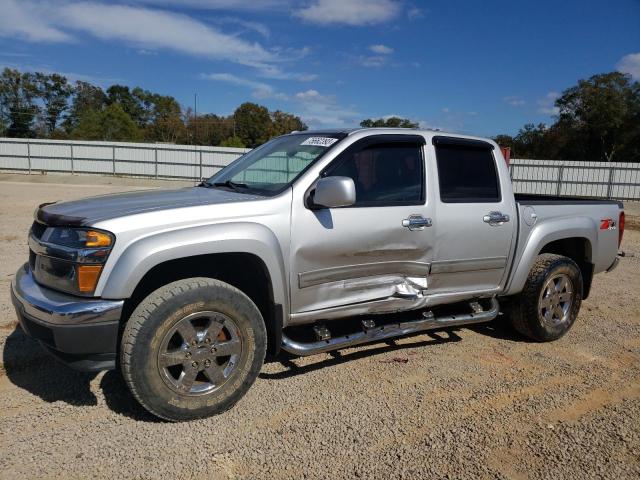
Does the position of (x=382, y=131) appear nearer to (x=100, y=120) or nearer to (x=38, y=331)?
(x=38, y=331)

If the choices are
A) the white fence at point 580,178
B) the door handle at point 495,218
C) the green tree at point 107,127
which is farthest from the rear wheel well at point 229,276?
the green tree at point 107,127

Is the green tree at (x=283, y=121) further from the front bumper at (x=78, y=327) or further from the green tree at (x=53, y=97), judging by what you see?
the front bumper at (x=78, y=327)

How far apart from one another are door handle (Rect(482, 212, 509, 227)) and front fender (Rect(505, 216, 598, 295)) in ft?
1.06

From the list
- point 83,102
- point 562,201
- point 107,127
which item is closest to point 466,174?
point 562,201

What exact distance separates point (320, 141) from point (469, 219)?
139 centimetres

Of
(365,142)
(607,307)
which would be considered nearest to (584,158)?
(607,307)

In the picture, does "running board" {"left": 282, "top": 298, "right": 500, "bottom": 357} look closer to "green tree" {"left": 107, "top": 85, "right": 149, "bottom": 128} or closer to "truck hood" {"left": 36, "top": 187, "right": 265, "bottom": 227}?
"truck hood" {"left": 36, "top": 187, "right": 265, "bottom": 227}

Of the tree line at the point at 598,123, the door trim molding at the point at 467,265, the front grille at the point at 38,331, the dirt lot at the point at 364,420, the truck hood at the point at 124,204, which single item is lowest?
the dirt lot at the point at 364,420

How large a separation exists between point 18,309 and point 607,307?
6.22 metres

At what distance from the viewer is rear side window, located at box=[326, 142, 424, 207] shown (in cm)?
381

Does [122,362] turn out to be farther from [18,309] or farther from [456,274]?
[456,274]

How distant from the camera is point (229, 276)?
11.9 ft

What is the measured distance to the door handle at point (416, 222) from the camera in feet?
12.7

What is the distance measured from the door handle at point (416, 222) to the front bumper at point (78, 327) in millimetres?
2076
